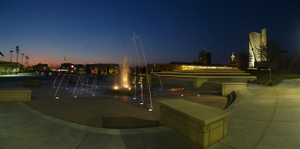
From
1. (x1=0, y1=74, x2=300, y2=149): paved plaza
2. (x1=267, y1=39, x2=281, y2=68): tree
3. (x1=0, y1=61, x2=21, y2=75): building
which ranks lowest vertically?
(x1=0, y1=74, x2=300, y2=149): paved plaza

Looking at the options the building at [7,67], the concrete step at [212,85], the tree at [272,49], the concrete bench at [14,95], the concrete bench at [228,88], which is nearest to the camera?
the concrete bench at [14,95]

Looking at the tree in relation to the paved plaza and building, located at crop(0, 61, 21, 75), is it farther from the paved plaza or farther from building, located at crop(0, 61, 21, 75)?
building, located at crop(0, 61, 21, 75)

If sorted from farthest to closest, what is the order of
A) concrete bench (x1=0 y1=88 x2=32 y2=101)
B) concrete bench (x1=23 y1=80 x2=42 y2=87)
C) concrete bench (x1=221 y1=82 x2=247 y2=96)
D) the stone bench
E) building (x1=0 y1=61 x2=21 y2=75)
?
building (x1=0 y1=61 x2=21 y2=75), concrete bench (x1=23 y1=80 x2=42 y2=87), concrete bench (x1=221 y1=82 x2=247 y2=96), concrete bench (x1=0 y1=88 x2=32 y2=101), the stone bench

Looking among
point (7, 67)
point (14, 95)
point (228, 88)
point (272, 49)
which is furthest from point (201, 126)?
point (7, 67)

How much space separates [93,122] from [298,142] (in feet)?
20.8

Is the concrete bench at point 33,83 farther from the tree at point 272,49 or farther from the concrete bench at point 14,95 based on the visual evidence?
the tree at point 272,49

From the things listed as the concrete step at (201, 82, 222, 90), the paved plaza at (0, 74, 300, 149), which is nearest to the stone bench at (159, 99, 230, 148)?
the paved plaza at (0, 74, 300, 149)

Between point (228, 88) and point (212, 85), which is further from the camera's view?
point (212, 85)

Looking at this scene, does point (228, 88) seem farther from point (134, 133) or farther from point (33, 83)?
point (33, 83)

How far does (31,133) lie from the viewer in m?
4.29

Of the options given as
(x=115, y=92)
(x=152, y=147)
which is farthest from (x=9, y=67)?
(x=152, y=147)

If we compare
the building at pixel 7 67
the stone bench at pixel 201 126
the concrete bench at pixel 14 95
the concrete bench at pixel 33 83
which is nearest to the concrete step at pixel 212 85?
the stone bench at pixel 201 126

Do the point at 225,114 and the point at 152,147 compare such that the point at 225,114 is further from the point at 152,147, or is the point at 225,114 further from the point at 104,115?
the point at 104,115

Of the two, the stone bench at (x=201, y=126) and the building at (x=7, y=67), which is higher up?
the building at (x=7, y=67)
